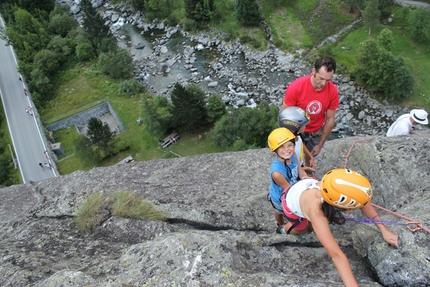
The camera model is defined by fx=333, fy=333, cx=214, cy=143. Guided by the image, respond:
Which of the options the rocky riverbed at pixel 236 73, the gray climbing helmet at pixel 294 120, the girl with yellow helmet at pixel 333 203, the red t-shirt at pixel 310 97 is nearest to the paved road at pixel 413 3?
the rocky riverbed at pixel 236 73

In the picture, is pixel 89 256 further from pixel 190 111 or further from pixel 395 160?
pixel 190 111

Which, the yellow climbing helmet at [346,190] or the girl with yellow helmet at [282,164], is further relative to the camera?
the girl with yellow helmet at [282,164]

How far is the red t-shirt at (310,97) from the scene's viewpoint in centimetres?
757

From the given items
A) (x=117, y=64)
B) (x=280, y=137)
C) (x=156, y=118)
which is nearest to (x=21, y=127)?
(x=117, y=64)

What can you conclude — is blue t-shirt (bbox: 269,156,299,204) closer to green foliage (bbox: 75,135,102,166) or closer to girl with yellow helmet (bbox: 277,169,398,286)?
girl with yellow helmet (bbox: 277,169,398,286)

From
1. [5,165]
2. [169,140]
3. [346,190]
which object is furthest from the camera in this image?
[169,140]

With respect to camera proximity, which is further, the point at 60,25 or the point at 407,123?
the point at 60,25

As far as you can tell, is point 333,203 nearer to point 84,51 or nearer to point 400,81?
point 400,81

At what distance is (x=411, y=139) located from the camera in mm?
8344

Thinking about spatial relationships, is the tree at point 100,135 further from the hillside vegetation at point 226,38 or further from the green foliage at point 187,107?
the green foliage at point 187,107

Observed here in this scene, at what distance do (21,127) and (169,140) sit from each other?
649 inches

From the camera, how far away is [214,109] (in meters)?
31.9

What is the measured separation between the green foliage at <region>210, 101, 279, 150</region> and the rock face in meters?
17.0

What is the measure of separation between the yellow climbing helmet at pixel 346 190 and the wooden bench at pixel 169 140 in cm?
2823
